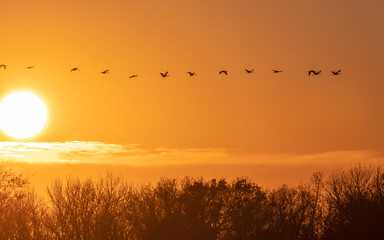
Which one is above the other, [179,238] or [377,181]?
[377,181]

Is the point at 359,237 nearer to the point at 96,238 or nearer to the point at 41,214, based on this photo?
the point at 96,238

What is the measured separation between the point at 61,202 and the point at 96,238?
730 centimetres

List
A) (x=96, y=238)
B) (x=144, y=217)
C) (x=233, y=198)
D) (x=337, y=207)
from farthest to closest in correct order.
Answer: (x=233, y=198)
(x=337, y=207)
(x=144, y=217)
(x=96, y=238)

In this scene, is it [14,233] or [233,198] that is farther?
[233,198]

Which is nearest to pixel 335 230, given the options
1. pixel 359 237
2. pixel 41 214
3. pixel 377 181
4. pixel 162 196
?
pixel 359 237

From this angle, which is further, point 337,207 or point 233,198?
point 233,198

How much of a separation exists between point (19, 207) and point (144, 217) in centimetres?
1506

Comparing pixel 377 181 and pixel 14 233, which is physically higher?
pixel 377 181

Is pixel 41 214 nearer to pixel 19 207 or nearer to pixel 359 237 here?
pixel 19 207

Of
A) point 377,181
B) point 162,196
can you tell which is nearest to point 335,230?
point 377,181

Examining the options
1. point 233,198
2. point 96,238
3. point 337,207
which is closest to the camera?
point 96,238

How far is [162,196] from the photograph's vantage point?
326 ft

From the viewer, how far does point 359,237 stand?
9050 centimetres

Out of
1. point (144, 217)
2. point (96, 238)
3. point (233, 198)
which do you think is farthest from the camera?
point (233, 198)
